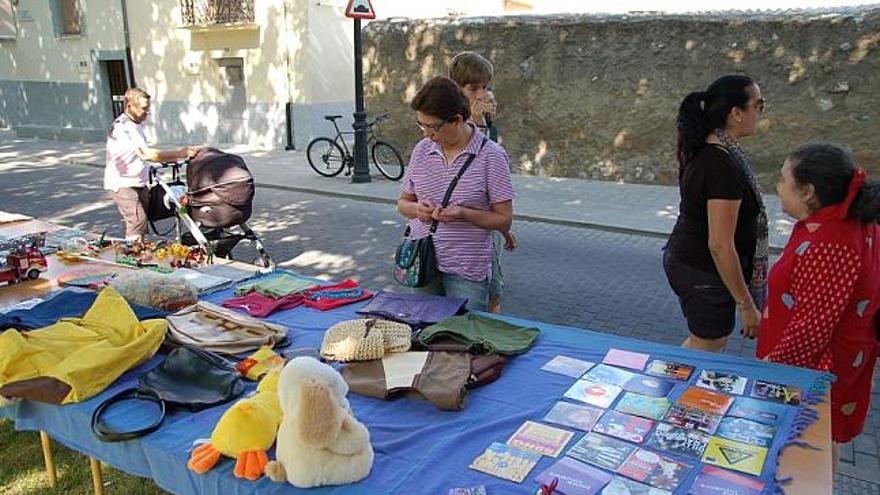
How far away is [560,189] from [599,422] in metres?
8.86

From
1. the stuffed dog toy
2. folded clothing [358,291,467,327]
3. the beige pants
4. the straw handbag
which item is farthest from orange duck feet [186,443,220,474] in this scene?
A: the beige pants

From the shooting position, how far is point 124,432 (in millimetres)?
2070

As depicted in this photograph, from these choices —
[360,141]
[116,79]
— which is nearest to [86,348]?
[360,141]

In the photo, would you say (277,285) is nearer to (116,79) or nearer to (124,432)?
(124,432)

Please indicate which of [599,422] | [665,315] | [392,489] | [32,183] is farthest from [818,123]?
[32,183]

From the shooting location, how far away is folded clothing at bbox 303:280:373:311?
3096mm

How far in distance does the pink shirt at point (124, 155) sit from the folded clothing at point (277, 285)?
8.59 ft

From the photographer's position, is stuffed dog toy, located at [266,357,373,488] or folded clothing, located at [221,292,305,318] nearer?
stuffed dog toy, located at [266,357,373,488]

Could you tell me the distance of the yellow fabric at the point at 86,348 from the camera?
229 cm

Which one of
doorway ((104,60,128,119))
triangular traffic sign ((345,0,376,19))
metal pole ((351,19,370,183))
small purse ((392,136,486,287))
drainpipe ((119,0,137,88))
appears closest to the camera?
small purse ((392,136,486,287))

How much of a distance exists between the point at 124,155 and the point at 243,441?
428cm

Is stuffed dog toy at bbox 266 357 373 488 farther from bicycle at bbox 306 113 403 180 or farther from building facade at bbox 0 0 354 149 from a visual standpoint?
building facade at bbox 0 0 354 149

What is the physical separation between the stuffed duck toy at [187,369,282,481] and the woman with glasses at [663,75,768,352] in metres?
1.88

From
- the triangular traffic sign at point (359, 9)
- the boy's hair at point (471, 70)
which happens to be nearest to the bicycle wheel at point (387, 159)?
the triangular traffic sign at point (359, 9)
